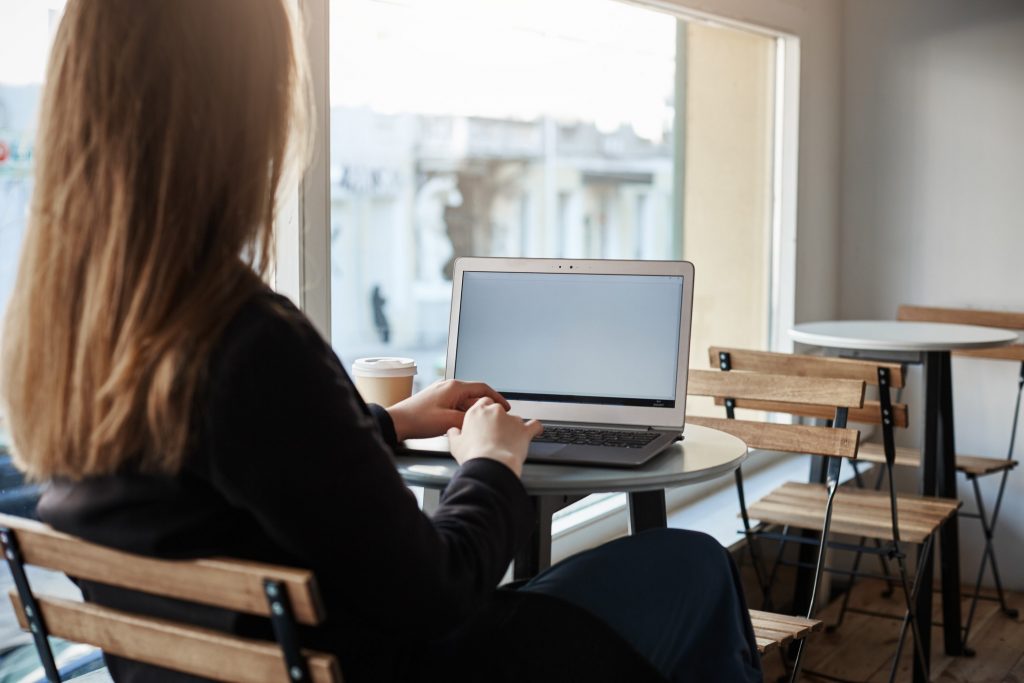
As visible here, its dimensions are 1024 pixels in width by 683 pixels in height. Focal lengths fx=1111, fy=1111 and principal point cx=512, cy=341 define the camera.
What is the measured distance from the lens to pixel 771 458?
4.08 m

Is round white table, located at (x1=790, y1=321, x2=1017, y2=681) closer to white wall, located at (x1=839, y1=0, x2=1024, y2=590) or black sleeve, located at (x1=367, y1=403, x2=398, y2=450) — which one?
white wall, located at (x1=839, y1=0, x2=1024, y2=590)

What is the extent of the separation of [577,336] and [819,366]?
3.31 ft

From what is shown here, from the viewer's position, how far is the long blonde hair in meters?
0.95

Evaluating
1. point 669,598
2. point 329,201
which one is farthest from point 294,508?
point 329,201

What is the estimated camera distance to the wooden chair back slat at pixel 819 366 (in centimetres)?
261

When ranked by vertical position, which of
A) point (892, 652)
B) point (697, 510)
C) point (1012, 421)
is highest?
point (1012, 421)

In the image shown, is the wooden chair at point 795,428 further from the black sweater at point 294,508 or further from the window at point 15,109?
the window at point 15,109

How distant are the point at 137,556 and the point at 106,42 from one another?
466 mm

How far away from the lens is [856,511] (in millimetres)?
2855

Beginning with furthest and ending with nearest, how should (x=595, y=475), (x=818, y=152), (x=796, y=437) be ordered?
(x=818, y=152) < (x=796, y=437) < (x=595, y=475)

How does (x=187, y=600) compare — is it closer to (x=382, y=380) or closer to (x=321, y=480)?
(x=321, y=480)

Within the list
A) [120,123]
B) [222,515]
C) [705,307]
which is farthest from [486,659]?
[705,307]

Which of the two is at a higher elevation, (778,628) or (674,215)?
(674,215)

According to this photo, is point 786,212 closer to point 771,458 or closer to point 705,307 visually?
point 705,307
